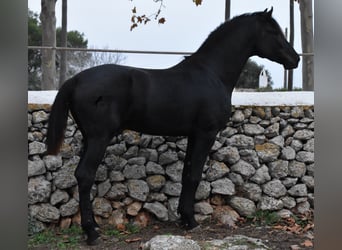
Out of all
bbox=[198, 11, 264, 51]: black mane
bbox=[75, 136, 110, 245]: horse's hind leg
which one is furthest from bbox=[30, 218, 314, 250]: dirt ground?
bbox=[198, 11, 264, 51]: black mane

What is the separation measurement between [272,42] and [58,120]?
2.02 meters

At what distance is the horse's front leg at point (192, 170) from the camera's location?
11.4 ft

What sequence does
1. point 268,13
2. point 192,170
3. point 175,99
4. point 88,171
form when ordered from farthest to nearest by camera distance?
point 268,13
point 192,170
point 175,99
point 88,171

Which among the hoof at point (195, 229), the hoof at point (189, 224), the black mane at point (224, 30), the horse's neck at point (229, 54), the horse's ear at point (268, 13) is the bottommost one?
the hoof at point (195, 229)

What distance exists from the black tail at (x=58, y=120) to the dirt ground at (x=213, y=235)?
84 cm

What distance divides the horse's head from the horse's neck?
0.10 metres

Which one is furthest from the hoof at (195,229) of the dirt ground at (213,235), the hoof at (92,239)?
the hoof at (92,239)

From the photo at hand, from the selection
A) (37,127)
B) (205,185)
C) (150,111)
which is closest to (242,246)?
(205,185)

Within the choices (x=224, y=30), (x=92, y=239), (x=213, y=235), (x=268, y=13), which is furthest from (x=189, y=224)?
(x=268, y=13)

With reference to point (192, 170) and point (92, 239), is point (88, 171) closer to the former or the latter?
point (92, 239)

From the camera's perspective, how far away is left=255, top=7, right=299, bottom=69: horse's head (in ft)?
12.1

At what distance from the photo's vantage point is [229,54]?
146 inches

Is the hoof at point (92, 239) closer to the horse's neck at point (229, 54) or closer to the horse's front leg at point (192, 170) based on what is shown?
the horse's front leg at point (192, 170)

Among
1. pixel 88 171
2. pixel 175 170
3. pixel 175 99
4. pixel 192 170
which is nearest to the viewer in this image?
pixel 88 171
